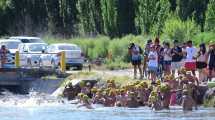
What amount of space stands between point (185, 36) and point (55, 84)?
13874 millimetres

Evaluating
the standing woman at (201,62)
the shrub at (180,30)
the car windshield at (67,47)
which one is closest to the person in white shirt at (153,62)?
the standing woman at (201,62)

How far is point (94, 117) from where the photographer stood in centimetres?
3136

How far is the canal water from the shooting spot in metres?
30.6

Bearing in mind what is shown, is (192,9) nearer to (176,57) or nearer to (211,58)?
(176,57)

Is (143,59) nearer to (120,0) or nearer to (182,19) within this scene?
(182,19)

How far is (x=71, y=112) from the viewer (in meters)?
33.8

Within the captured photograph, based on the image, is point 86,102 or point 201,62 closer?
point 201,62

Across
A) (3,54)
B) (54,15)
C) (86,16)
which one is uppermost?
(54,15)

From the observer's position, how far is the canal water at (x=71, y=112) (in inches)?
1206

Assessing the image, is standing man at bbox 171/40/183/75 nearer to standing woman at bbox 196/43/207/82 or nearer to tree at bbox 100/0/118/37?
standing woman at bbox 196/43/207/82

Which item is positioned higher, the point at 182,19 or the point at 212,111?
the point at 182,19

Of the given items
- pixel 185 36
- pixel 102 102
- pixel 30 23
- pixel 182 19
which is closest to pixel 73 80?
pixel 102 102

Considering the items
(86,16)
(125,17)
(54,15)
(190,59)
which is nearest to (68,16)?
(54,15)

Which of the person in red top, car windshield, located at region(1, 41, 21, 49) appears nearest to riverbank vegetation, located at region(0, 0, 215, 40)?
car windshield, located at region(1, 41, 21, 49)
